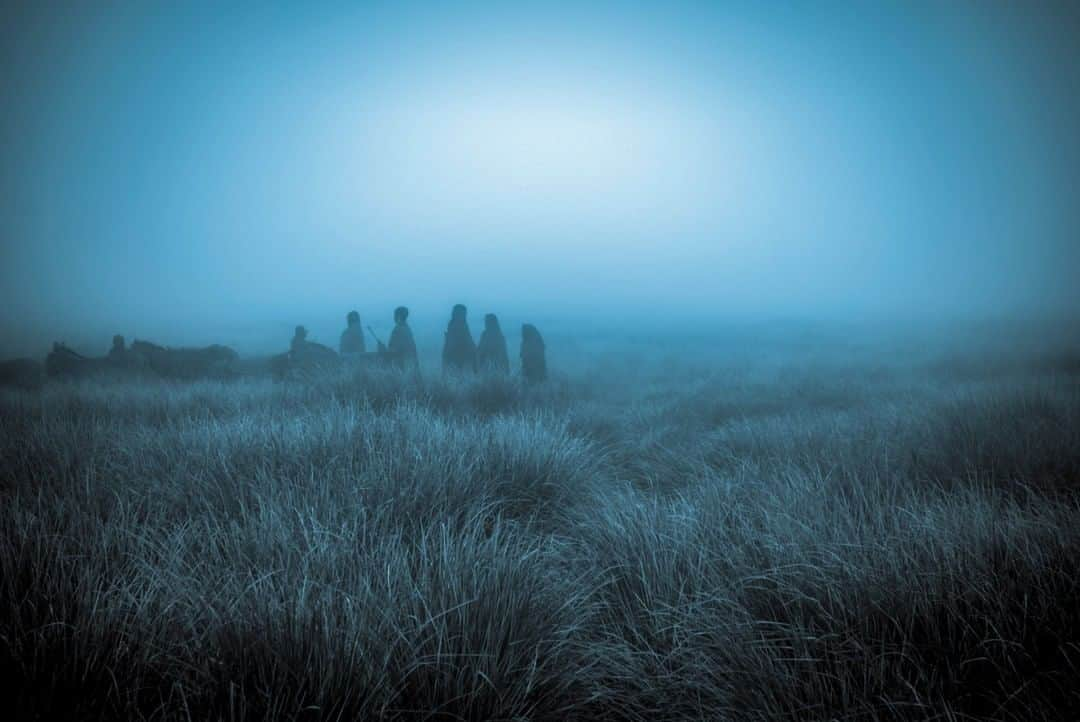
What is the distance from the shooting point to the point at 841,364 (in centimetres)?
1630

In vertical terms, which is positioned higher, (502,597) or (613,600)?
(502,597)

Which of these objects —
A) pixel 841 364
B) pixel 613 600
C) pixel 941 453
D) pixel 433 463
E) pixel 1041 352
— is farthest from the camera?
pixel 841 364

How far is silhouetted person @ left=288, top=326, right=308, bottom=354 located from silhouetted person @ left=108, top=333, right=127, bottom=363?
3.81 m

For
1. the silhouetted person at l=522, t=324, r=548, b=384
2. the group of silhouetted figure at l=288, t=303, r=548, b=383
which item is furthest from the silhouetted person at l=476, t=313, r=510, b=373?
the silhouetted person at l=522, t=324, r=548, b=384

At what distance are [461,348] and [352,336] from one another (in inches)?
211

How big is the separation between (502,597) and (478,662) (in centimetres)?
26

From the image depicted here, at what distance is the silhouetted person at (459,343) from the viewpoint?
41.9 feet

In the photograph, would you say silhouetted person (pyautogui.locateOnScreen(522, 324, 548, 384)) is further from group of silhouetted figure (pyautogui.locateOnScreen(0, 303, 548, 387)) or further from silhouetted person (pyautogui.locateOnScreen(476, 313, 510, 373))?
silhouetted person (pyautogui.locateOnScreen(476, 313, 510, 373))

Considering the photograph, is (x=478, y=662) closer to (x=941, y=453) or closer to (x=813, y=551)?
(x=813, y=551)

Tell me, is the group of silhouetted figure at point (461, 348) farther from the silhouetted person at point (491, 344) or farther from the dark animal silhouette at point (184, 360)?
the dark animal silhouette at point (184, 360)

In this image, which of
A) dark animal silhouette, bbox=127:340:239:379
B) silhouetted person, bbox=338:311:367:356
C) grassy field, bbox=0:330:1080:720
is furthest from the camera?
silhouetted person, bbox=338:311:367:356

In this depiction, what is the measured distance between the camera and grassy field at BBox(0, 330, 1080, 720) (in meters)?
1.37

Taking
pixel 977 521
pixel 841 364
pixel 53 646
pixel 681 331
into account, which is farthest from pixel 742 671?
pixel 681 331

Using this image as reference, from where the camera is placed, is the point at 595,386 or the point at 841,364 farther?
the point at 841,364
